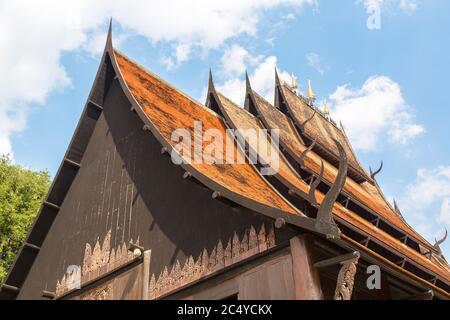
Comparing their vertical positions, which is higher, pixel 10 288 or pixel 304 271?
pixel 10 288

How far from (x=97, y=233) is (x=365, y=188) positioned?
8508 millimetres

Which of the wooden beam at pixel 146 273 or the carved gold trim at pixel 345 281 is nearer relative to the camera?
the carved gold trim at pixel 345 281

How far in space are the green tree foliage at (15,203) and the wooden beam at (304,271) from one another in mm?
15902

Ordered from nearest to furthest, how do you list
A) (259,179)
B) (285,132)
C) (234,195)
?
1. (234,195)
2. (259,179)
3. (285,132)

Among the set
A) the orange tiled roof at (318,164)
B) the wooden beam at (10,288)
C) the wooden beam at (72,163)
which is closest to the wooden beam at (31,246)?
the wooden beam at (10,288)

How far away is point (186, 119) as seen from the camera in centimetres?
984

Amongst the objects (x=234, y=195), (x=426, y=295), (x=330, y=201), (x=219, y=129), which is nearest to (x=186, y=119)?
(x=219, y=129)

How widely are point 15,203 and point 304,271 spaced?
1753 cm

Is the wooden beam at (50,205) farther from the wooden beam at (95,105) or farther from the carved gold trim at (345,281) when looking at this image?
the carved gold trim at (345,281)

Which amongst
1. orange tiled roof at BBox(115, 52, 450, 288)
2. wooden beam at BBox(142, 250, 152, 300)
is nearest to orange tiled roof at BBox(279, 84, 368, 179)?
orange tiled roof at BBox(115, 52, 450, 288)

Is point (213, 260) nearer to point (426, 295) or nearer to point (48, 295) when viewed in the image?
point (426, 295)

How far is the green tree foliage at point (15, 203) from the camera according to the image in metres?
20.6

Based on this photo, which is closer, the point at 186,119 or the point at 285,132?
the point at 186,119

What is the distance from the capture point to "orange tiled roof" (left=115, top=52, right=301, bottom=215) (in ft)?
24.2
